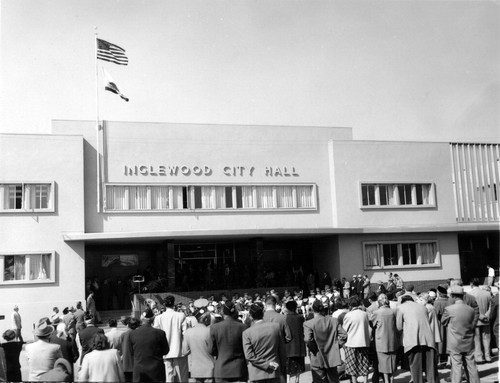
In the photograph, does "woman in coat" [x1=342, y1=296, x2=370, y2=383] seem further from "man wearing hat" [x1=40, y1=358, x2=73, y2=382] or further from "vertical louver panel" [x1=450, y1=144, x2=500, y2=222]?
"vertical louver panel" [x1=450, y1=144, x2=500, y2=222]

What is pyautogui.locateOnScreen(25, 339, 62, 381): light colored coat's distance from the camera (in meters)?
8.20

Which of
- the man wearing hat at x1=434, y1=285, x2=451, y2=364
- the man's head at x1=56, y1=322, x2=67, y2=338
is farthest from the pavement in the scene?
the man's head at x1=56, y1=322, x2=67, y2=338

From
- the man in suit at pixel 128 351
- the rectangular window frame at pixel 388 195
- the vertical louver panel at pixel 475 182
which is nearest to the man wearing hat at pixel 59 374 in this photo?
the man in suit at pixel 128 351

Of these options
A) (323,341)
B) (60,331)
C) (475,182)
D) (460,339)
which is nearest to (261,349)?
(323,341)

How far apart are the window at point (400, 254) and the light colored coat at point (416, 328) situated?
18.9 m

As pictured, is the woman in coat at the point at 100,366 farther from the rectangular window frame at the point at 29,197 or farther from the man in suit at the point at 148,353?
the rectangular window frame at the point at 29,197

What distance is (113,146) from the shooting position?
90.4ft

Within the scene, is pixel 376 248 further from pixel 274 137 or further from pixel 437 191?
pixel 274 137

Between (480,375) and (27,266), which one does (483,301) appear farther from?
(27,266)

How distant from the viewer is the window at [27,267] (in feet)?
82.0

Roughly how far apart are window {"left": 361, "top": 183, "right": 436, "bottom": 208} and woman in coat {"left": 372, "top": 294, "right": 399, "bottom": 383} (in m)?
19.3

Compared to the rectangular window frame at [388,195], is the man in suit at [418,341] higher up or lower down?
lower down

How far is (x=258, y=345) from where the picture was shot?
8.55m

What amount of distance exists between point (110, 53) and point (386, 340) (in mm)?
20954
